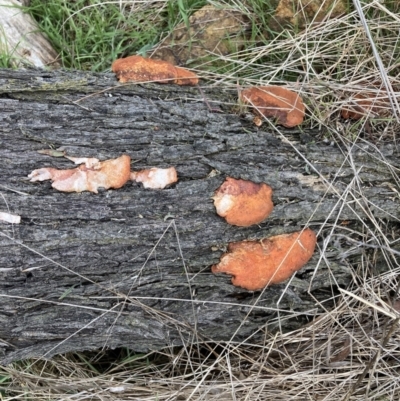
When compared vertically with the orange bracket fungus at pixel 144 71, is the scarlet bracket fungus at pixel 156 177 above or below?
below

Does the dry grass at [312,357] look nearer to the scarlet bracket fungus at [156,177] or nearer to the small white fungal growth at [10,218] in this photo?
the scarlet bracket fungus at [156,177]

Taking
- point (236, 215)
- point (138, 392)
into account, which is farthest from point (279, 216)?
point (138, 392)

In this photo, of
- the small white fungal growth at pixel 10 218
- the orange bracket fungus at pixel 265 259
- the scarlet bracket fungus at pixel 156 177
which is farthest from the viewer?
the orange bracket fungus at pixel 265 259

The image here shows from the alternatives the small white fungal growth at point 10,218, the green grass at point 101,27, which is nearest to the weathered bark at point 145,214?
the small white fungal growth at point 10,218

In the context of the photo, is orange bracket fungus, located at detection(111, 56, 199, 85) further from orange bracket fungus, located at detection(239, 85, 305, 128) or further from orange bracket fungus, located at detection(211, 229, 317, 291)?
orange bracket fungus, located at detection(211, 229, 317, 291)

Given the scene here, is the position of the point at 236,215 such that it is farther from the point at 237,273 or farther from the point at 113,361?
the point at 113,361

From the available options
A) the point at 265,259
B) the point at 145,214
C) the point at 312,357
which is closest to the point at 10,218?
the point at 145,214

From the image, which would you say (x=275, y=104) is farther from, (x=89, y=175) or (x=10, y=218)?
(x=10, y=218)
